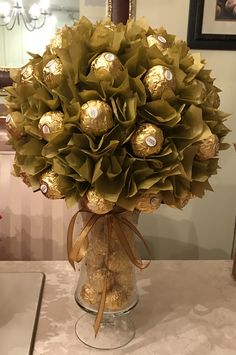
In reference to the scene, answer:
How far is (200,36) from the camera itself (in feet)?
4.58

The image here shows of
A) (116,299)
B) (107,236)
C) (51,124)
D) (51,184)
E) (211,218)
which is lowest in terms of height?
(211,218)

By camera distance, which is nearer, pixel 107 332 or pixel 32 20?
pixel 107 332

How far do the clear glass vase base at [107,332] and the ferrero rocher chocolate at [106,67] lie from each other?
1.56 ft

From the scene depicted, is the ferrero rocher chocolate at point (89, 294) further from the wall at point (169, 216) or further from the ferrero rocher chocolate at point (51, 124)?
the wall at point (169, 216)

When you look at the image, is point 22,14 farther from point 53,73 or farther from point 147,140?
point 147,140

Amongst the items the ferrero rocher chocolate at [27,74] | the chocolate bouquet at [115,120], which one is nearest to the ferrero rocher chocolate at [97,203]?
the chocolate bouquet at [115,120]

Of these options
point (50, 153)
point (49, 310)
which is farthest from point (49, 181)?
point (49, 310)

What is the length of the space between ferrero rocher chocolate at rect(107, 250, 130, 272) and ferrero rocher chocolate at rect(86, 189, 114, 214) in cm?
13

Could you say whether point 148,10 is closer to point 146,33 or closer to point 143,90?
point 146,33

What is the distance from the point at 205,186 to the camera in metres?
0.82

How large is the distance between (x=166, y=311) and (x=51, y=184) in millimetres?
431

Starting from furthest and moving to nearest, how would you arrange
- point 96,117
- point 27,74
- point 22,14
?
point 22,14, point 27,74, point 96,117

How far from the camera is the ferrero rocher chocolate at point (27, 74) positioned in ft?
2.58

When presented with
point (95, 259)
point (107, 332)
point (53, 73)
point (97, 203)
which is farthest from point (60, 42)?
point (107, 332)
